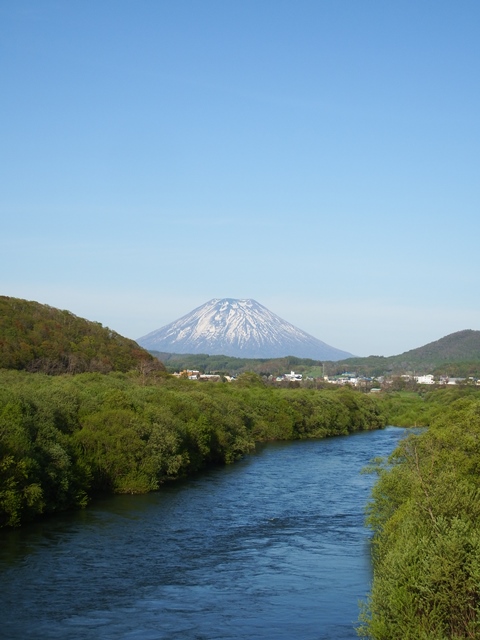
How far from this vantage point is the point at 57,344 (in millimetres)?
87938

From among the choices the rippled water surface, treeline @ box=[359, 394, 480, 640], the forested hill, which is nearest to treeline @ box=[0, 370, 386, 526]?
the rippled water surface

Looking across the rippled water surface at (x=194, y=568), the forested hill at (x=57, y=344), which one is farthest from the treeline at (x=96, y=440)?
the forested hill at (x=57, y=344)

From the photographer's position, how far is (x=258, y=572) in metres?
26.0

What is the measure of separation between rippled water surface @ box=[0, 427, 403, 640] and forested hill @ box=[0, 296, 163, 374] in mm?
41859

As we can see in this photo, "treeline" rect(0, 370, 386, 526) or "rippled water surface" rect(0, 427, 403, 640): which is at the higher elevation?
"treeline" rect(0, 370, 386, 526)

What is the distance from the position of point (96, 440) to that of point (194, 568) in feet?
54.0

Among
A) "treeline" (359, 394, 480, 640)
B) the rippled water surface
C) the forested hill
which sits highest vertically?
the forested hill

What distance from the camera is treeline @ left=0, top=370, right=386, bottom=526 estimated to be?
3266cm

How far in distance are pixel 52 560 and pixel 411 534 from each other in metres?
15.0

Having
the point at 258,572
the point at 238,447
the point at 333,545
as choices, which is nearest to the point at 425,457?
the point at 333,545

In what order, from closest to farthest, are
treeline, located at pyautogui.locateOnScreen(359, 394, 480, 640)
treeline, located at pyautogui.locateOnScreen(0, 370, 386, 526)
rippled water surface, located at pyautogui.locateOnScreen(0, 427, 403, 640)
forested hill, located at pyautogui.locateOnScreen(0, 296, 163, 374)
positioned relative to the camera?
treeline, located at pyautogui.locateOnScreen(359, 394, 480, 640), rippled water surface, located at pyautogui.locateOnScreen(0, 427, 403, 640), treeline, located at pyautogui.locateOnScreen(0, 370, 386, 526), forested hill, located at pyautogui.locateOnScreen(0, 296, 163, 374)

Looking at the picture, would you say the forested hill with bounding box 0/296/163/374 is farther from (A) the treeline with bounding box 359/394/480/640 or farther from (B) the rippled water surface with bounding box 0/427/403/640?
(A) the treeline with bounding box 359/394/480/640

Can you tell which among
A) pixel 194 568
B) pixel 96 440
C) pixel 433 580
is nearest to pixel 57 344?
pixel 96 440

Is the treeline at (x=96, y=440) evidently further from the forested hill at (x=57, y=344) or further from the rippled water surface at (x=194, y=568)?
the forested hill at (x=57, y=344)
